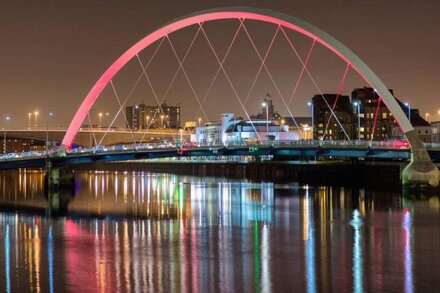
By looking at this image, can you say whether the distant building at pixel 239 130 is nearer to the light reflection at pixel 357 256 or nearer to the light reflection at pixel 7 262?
the light reflection at pixel 357 256

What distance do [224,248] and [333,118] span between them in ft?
451

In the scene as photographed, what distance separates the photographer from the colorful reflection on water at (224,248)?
2577 cm

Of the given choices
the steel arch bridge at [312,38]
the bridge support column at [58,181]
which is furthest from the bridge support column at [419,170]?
the bridge support column at [58,181]

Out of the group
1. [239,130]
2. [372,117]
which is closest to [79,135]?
[239,130]

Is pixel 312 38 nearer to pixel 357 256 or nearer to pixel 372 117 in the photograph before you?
pixel 357 256

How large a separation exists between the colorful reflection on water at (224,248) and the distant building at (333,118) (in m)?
105

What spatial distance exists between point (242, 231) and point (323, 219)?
27.3ft

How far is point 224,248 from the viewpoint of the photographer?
33.6m

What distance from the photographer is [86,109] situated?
82.4 m

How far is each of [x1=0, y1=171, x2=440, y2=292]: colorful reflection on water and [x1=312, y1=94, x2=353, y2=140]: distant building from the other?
10543cm

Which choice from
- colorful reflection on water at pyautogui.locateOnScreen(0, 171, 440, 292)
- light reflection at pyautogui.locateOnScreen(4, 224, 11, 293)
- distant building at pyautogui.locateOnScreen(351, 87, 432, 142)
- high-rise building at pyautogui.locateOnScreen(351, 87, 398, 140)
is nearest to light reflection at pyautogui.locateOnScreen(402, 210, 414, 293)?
colorful reflection on water at pyautogui.locateOnScreen(0, 171, 440, 292)

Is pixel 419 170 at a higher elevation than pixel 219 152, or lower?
lower

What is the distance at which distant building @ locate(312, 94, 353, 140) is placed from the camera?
16325cm

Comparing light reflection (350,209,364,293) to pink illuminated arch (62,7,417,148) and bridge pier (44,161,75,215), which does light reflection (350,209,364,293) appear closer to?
pink illuminated arch (62,7,417,148)
